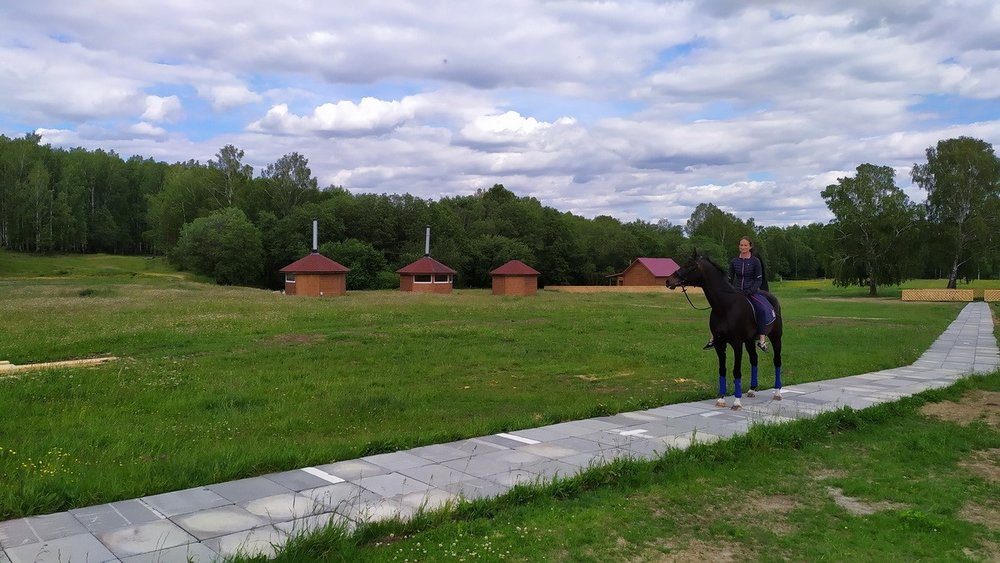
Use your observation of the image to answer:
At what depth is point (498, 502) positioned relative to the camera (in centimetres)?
558

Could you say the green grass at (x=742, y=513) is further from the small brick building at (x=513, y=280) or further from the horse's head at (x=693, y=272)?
the small brick building at (x=513, y=280)

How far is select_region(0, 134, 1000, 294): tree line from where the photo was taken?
5934 cm

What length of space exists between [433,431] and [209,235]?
64843 mm

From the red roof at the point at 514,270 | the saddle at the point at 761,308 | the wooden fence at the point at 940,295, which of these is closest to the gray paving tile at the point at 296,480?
the saddle at the point at 761,308

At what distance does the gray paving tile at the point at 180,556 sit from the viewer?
425 cm

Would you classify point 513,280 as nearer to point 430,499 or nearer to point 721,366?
point 721,366

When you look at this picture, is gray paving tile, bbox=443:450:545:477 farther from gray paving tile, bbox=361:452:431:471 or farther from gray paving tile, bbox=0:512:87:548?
gray paving tile, bbox=0:512:87:548

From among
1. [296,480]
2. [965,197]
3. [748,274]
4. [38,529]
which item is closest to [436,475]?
[296,480]

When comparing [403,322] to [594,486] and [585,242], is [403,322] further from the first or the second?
[585,242]

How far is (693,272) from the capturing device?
10.2m

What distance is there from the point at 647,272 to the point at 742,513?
7273 cm

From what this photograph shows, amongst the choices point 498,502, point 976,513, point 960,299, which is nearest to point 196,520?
point 498,502

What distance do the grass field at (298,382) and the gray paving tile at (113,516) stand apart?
18cm

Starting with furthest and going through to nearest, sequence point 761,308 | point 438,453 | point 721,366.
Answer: point 761,308
point 721,366
point 438,453
